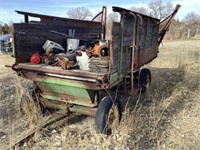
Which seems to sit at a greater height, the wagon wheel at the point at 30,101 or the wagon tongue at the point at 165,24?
the wagon tongue at the point at 165,24

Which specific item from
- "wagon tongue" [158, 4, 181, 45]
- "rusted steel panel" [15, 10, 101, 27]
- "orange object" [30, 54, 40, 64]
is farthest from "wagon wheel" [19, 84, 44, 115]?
"wagon tongue" [158, 4, 181, 45]

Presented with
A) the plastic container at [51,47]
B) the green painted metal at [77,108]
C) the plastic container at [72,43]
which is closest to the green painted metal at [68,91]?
the green painted metal at [77,108]

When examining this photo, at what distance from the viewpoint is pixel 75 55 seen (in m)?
5.02

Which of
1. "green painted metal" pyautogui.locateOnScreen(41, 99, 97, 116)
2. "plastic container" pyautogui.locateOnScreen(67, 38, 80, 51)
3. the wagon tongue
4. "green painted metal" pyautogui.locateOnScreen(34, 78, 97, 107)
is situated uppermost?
the wagon tongue

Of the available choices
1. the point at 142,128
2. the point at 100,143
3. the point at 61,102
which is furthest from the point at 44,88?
the point at 142,128

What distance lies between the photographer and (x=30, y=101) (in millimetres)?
5445

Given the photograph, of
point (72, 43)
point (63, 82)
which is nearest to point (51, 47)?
point (72, 43)

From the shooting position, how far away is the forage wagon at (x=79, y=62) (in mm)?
4414

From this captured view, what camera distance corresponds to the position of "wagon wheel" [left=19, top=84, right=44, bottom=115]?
17.7 feet

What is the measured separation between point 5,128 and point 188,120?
369 cm

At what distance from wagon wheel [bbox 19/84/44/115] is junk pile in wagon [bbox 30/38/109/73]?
0.70m

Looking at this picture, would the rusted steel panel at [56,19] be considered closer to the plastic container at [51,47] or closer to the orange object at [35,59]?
the plastic container at [51,47]

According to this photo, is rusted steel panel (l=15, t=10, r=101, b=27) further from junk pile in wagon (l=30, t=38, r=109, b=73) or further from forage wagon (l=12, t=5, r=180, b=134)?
junk pile in wagon (l=30, t=38, r=109, b=73)

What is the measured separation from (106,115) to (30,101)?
70.2 inches
